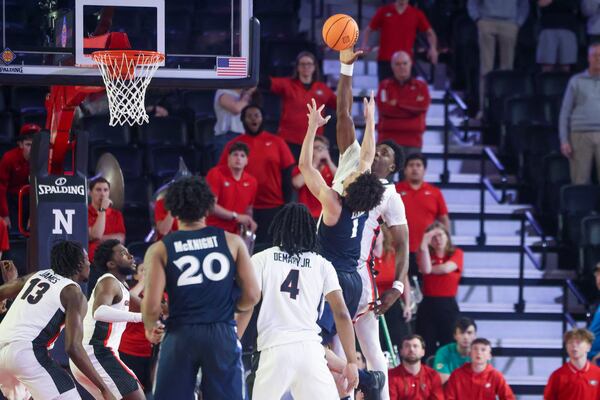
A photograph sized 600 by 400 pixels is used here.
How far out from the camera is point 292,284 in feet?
28.1

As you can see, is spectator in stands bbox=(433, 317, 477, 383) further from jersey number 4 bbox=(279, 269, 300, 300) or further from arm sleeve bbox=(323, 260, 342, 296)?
jersey number 4 bbox=(279, 269, 300, 300)

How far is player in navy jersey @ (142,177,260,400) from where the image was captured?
7.77 metres

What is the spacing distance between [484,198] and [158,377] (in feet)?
25.6

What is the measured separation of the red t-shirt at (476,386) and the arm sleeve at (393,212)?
2.71 m

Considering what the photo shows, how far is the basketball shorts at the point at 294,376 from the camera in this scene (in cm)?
840

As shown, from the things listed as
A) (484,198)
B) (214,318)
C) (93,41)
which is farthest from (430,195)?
(214,318)

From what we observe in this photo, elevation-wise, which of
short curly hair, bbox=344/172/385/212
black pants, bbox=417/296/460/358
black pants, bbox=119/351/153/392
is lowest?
black pants, bbox=119/351/153/392

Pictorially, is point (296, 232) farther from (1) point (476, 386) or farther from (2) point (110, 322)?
(1) point (476, 386)

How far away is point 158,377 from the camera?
7855mm

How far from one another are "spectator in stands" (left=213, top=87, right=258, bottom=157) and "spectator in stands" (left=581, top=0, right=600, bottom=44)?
16.8 ft

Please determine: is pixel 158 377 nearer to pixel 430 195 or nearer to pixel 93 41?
pixel 93 41

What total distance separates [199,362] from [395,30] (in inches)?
336

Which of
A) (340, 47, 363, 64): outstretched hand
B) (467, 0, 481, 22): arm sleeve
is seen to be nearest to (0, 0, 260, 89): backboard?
(340, 47, 363, 64): outstretched hand

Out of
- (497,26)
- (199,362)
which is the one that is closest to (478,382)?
(199,362)
